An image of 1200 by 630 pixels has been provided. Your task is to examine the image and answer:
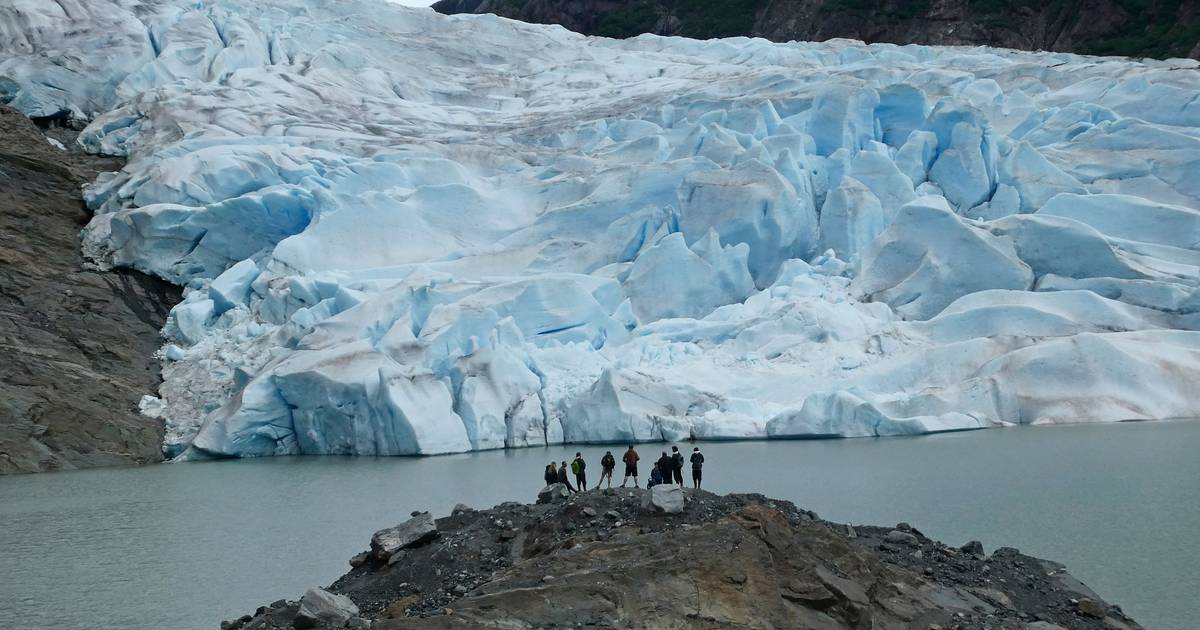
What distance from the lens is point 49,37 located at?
22891 millimetres

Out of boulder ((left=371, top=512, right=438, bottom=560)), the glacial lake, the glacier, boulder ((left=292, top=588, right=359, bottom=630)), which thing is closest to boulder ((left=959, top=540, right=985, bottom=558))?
the glacial lake

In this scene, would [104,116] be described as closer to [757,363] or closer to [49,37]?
[49,37]

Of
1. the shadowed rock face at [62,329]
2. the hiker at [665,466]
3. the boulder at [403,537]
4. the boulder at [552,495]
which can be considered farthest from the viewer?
the shadowed rock face at [62,329]

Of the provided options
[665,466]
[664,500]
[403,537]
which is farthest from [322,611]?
[665,466]

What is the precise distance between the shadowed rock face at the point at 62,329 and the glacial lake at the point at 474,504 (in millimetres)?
932

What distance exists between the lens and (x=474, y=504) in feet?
32.7

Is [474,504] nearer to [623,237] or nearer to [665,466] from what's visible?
[665,466]

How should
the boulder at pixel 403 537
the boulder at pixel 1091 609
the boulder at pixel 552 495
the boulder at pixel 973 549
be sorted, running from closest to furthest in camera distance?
the boulder at pixel 1091 609 < the boulder at pixel 403 537 < the boulder at pixel 973 549 < the boulder at pixel 552 495

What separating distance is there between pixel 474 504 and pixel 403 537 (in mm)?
3808

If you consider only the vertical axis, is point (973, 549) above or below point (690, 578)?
below

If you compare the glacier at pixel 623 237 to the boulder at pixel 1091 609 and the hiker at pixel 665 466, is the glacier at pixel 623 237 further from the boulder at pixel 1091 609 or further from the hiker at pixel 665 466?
the boulder at pixel 1091 609

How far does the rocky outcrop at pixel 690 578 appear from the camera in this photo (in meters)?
4.62

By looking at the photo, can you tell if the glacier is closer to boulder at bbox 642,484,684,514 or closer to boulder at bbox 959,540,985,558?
boulder at bbox 959,540,985,558

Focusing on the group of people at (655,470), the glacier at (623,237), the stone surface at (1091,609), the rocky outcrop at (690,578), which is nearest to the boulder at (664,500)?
the rocky outcrop at (690,578)
